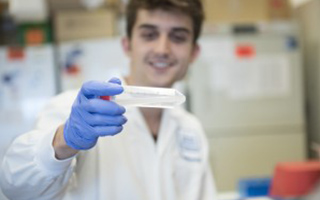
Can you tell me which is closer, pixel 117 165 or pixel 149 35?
pixel 117 165

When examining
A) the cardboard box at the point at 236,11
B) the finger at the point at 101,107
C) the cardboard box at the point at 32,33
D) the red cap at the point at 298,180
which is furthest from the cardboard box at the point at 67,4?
the finger at the point at 101,107

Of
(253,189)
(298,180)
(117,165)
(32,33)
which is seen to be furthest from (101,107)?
(32,33)

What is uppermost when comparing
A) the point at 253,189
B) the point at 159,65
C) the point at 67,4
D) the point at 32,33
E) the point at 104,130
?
the point at 67,4

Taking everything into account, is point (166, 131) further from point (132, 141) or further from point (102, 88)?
point (102, 88)

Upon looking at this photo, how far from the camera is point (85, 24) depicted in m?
2.06

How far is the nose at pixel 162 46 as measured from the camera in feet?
3.44

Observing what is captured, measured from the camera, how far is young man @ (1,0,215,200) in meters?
0.69

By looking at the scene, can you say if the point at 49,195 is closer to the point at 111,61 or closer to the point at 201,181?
the point at 201,181

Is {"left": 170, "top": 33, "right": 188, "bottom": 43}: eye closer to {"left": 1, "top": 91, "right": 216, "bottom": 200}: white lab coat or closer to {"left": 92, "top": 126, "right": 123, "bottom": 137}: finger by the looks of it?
{"left": 1, "top": 91, "right": 216, "bottom": 200}: white lab coat

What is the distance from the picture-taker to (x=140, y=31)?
3.60 ft

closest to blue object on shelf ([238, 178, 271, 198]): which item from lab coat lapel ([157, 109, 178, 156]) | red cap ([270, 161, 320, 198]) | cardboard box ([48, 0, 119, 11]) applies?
red cap ([270, 161, 320, 198])

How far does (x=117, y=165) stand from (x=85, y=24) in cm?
130

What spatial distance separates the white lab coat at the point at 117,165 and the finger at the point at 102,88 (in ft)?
0.55

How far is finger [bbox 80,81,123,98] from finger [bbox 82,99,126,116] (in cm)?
2
